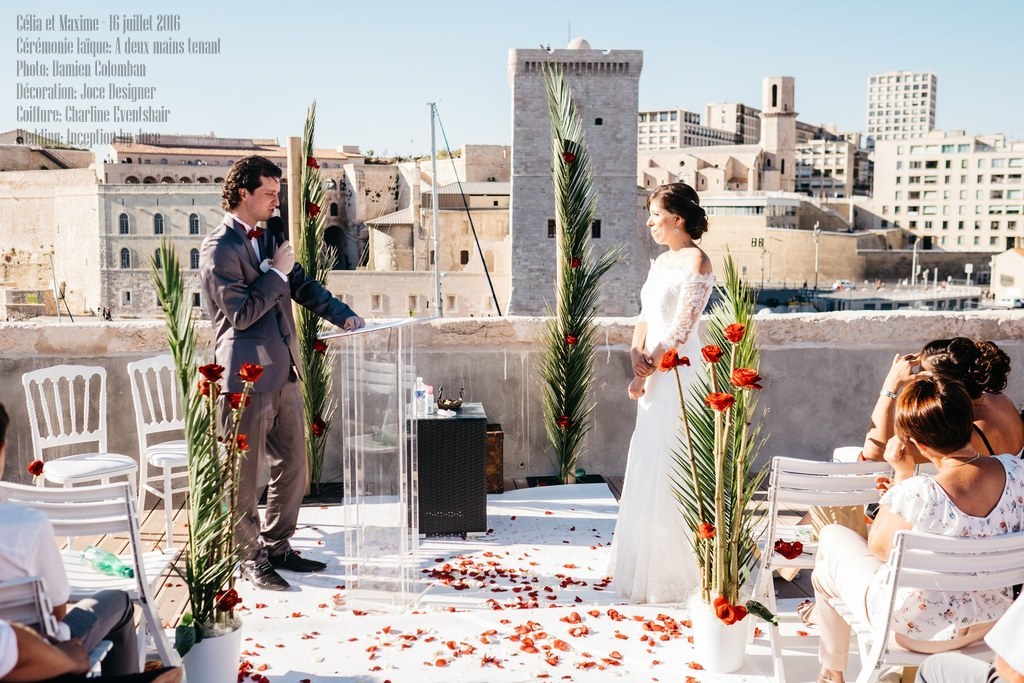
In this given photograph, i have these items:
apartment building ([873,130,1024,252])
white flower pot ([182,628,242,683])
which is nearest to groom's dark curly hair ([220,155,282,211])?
white flower pot ([182,628,242,683])

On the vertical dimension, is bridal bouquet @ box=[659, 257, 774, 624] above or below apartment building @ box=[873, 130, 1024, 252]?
below

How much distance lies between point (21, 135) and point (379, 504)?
82794 mm

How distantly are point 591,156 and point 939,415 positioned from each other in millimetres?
38107

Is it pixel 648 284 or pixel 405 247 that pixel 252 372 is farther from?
pixel 405 247

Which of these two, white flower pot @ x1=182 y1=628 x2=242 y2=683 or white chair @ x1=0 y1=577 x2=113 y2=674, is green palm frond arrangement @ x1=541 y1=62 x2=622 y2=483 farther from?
white chair @ x1=0 y1=577 x2=113 y2=674

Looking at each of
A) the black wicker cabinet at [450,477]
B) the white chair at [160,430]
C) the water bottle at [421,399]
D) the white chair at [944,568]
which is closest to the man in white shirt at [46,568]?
the white chair at [160,430]

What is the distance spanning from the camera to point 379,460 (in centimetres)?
347

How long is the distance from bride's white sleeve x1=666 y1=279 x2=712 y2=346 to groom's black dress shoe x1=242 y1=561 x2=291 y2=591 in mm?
1866

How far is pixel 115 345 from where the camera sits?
17.2 feet

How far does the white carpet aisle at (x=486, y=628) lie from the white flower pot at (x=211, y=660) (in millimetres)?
231

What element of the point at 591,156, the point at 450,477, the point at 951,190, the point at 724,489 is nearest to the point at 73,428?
the point at 450,477

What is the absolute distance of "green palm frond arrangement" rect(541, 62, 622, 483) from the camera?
549 cm

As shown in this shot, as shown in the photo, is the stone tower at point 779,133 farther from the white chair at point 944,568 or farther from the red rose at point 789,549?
the white chair at point 944,568

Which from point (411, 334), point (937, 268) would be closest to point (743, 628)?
point (411, 334)
